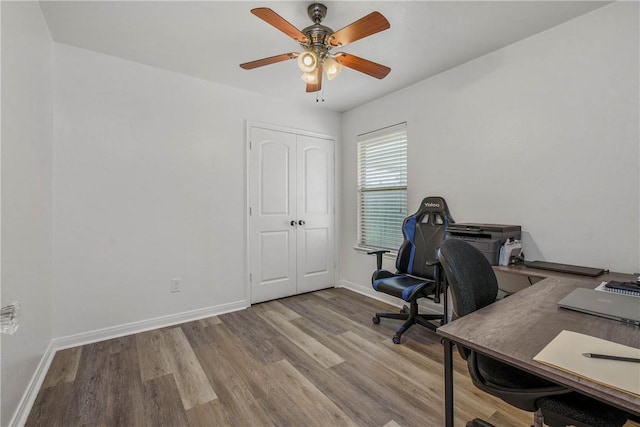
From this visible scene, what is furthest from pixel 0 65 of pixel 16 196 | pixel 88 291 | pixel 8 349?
pixel 88 291

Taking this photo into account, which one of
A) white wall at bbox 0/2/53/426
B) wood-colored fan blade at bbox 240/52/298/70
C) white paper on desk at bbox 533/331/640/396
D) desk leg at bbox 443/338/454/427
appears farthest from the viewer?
wood-colored fan blade at bbox 240/52/298/70

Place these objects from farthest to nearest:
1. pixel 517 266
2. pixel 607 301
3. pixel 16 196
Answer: pixel 517 266
pixel 16 196
pixel 607 301

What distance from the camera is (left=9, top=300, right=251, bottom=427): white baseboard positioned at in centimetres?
167

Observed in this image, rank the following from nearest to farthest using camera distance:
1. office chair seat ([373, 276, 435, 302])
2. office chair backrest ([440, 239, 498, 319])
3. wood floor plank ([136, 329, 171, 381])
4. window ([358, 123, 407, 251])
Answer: office chair backrest ([440, 239, 498, 319]) < wood floor plank ([136, 329, 171, 381]) < office chair seat ([373, 276, 435, 302]) < window ([358, 123, 407, 251])

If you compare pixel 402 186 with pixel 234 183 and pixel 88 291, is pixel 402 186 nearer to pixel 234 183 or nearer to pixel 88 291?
pixel 234 183

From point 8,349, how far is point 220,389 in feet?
3.66

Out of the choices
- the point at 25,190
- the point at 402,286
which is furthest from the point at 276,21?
the point at 402,286

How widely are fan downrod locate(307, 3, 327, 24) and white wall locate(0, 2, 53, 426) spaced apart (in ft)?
5.30

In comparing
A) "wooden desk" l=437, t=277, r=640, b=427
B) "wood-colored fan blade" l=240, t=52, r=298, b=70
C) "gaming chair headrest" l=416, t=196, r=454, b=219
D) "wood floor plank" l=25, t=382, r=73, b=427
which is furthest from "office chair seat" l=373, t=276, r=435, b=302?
"wood floor plank" l=25, t=382, r=73, b=427

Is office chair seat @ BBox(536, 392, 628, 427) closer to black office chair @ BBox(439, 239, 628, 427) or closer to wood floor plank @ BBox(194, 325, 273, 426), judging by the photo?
black office chair @ BBox(439, 239, 628, 427)

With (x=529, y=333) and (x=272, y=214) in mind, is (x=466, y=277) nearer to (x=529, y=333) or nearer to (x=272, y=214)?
(x=529, y=333)

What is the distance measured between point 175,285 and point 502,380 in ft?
9.32

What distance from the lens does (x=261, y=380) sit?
198 cm

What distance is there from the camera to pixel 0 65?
4.57ft
